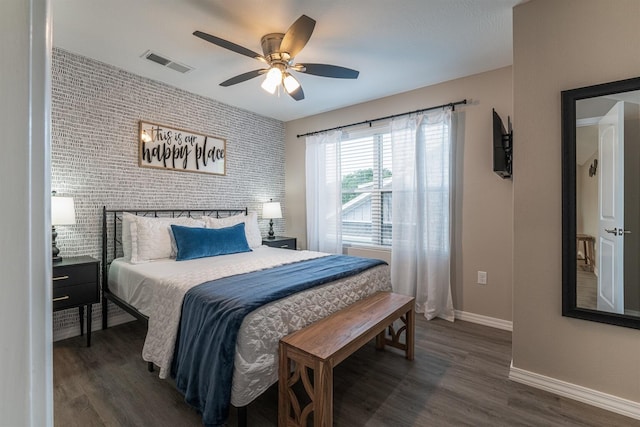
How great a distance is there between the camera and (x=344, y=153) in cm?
427

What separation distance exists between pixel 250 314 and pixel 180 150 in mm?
2670

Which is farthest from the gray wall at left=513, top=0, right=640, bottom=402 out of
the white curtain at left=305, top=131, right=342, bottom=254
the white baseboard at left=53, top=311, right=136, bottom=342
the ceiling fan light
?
the white baseboard at left=53, top=311, right=136, bottom=342

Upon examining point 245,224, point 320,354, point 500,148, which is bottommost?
point 320,354

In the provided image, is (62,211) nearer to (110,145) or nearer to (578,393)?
(110,145)

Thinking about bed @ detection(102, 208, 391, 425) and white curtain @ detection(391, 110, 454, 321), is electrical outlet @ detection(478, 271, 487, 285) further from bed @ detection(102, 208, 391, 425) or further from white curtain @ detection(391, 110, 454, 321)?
bed @ detection(102, 208, 391, 425)

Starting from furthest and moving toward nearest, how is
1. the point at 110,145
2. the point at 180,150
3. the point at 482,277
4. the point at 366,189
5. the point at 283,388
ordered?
the point at 366,189
the point at 180,150
the point at 482,277
the point at 110,145
the point at 283,388

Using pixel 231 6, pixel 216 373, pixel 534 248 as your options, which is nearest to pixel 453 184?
pixel 534 248

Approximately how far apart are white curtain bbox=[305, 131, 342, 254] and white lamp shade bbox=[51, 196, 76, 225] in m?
2.79

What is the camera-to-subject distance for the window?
3939mm

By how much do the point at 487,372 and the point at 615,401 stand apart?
0.69 metres

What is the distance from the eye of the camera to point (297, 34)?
2.03m

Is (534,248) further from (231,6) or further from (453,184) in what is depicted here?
(231,6)

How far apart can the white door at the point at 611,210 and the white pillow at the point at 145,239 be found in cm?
348

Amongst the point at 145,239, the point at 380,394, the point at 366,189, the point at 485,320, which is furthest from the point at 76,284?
the point at 485,320
